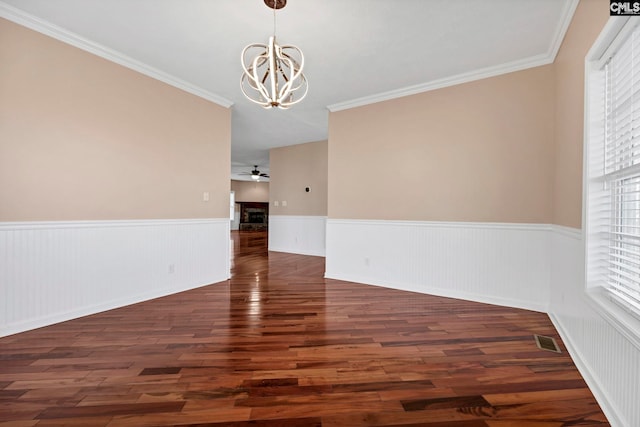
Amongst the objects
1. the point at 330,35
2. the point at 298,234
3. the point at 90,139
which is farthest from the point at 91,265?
the point at 298,234

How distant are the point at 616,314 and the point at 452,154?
248cm

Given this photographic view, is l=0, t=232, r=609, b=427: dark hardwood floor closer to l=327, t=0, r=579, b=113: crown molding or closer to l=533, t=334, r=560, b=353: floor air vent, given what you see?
l=533, t=334, r=560, b=353: floor air vent

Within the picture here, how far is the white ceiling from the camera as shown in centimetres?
230

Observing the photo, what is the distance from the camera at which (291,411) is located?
4.92 ft

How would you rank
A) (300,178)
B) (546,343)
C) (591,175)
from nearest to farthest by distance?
(591,175) < (546,343) < (300,178)

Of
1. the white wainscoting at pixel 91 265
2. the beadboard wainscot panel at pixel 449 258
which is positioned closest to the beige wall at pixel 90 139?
the white wainscoting at pixel 91 265

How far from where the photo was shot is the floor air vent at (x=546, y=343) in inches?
86.6

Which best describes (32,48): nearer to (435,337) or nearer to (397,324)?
(397,324)

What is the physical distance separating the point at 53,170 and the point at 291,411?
301cm

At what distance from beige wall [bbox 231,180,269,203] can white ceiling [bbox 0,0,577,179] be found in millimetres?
10130

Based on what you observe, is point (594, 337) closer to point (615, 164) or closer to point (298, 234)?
point (615, 164)

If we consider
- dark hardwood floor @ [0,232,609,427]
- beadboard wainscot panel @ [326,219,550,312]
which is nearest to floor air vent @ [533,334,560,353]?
dark hardwood floor @ [0,232,609,427]

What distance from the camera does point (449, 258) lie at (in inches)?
141

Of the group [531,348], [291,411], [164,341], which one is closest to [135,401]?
[164,341]
